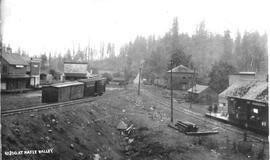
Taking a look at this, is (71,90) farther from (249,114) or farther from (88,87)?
(249,114)

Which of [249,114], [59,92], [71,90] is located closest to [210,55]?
[249,114]

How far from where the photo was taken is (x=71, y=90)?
25547 millimetres

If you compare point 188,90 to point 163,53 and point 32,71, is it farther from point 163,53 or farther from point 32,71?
point 32,71

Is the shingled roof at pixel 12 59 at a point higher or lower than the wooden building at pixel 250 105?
higher

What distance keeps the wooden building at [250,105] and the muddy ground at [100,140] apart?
9.17 feet

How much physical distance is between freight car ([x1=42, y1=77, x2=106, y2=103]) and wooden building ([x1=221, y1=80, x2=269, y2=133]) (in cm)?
1672

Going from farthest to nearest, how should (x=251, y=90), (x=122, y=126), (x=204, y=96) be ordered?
(x=204, y=96)
(x=251, y=90)
(x=122, y=126)

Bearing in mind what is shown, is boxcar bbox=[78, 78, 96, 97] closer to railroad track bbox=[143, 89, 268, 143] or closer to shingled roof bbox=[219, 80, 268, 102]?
railroad track bbox=[143, 89, 268, 143]

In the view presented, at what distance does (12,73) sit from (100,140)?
18929mm

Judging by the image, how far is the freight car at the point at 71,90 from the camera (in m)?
22.8

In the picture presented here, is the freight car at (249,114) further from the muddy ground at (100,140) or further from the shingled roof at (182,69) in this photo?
the shingled roof at (182,69)

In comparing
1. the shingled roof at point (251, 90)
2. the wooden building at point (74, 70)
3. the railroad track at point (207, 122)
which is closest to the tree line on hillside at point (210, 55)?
the shingled roof at point (251, 90)

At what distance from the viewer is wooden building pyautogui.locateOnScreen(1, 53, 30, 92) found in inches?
1083

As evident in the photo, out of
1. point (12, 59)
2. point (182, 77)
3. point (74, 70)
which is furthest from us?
point (74, 70)
